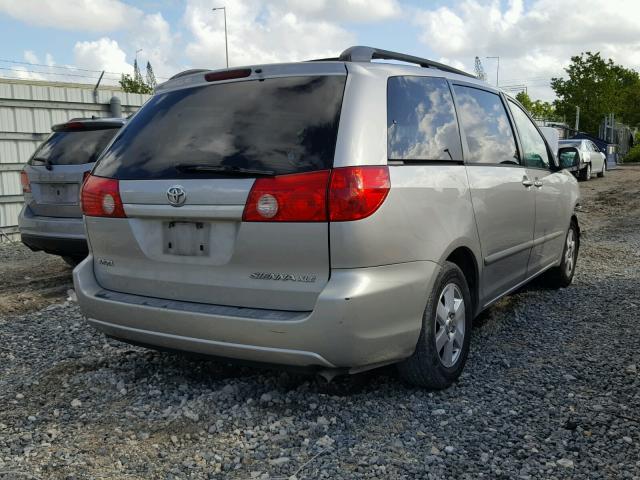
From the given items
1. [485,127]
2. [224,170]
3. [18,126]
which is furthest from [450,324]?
[18,126]

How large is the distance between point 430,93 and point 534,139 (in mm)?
2004

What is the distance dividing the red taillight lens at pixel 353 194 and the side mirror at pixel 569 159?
348 cm

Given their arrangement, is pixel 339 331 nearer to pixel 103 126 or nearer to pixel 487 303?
pixel 487 303

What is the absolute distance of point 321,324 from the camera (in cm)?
301

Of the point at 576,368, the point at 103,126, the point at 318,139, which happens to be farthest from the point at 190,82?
the point at 103,126

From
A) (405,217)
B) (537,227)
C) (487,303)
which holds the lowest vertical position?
(487,303)

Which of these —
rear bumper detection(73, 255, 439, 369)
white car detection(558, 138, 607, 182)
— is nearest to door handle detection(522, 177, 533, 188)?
rear bumper detection(73, 255, 439, 369)

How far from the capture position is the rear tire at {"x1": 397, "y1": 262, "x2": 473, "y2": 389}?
11.5 ft

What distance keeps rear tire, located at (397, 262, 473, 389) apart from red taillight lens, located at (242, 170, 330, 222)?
0.88m

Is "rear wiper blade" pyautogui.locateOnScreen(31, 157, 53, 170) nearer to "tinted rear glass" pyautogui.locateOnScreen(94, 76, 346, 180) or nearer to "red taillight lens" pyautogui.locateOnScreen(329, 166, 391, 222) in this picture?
"tinted rear glass" pyautogui.locateOnScreen(94, 76, 346, 180)

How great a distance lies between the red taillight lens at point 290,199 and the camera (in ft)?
9.87

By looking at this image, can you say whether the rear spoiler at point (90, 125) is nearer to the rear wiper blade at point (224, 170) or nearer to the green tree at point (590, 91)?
the rear wiper blade at point (224, 170)

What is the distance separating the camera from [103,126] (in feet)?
22.6

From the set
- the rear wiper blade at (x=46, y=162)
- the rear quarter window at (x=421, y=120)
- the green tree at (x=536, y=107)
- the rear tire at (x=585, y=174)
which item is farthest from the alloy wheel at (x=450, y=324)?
the green tree at (x=536, y=107)
